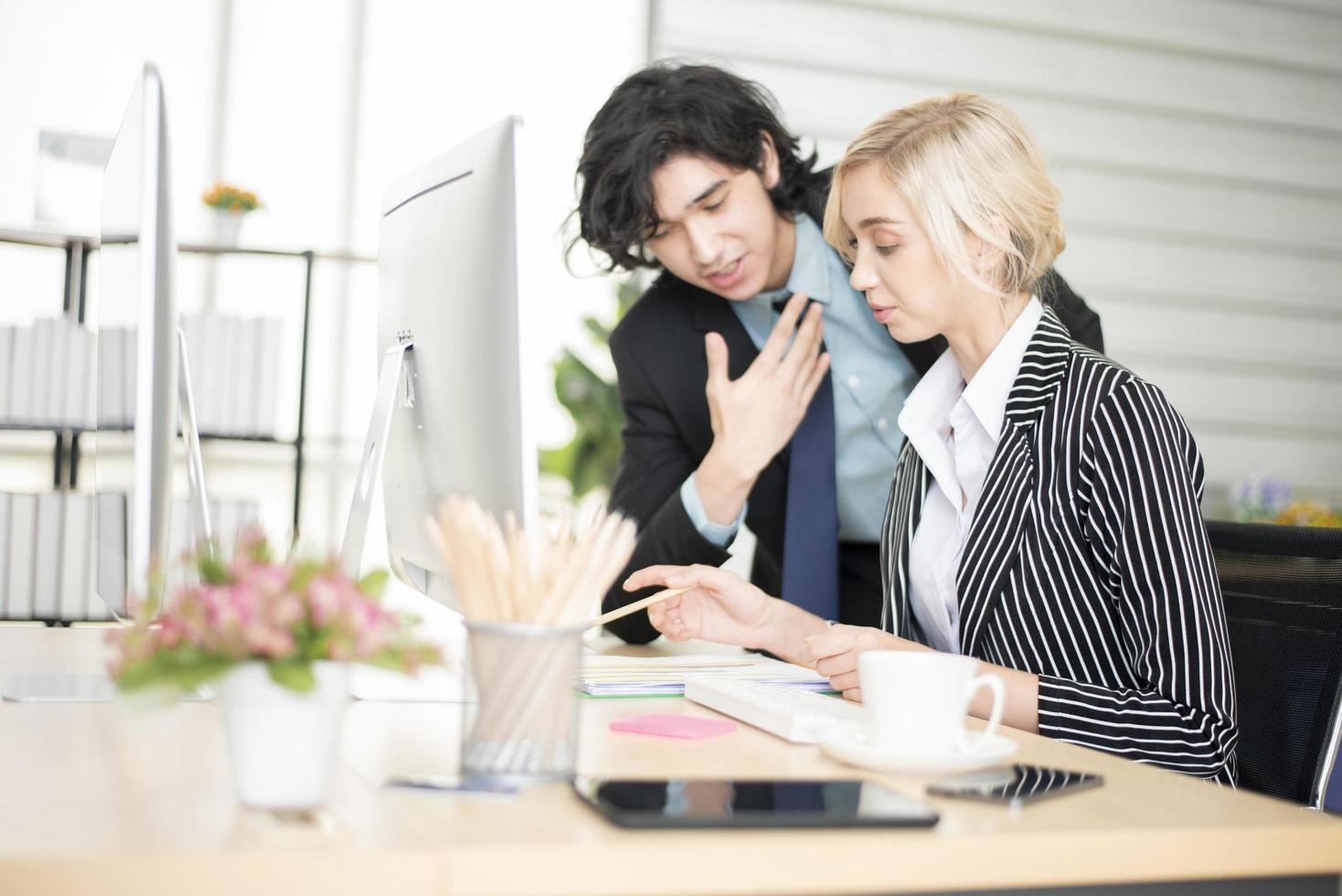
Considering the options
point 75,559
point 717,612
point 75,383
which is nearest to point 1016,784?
point 717,612

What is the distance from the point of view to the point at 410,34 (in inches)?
151

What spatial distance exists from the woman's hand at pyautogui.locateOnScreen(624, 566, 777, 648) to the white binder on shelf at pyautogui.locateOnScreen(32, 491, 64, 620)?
2.19 m

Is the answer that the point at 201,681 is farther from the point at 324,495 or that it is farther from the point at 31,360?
the point at 324,495

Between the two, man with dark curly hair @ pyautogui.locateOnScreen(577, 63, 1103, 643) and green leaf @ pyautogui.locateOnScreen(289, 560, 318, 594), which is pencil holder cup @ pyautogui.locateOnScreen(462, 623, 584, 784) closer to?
green leaf @ pyautogui.locateOnScreen(289, 560, 318, 594)

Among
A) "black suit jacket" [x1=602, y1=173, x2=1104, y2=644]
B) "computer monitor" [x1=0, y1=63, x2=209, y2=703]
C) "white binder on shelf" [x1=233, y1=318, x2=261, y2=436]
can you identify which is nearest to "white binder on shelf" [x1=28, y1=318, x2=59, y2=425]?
"white binder on shelf" [x1=233, y1=318, x2=261, y2=436]

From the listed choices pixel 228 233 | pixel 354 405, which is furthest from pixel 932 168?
pixel 354 405

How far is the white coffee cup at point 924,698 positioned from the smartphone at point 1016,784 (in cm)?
3

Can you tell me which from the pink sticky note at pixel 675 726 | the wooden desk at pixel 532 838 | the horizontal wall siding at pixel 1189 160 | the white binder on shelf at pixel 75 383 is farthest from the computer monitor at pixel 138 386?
the horizontal wall siding at pixel 1189 160

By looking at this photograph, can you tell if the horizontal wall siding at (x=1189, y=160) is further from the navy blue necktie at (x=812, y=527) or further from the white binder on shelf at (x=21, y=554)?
the white binder on shelf at (x=21, y=554)

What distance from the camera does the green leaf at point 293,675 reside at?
0.63 metres

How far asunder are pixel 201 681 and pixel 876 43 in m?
3.76

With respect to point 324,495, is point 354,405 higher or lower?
higher

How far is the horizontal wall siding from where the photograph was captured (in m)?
4.07

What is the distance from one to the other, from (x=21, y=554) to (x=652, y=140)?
82.5 inches
